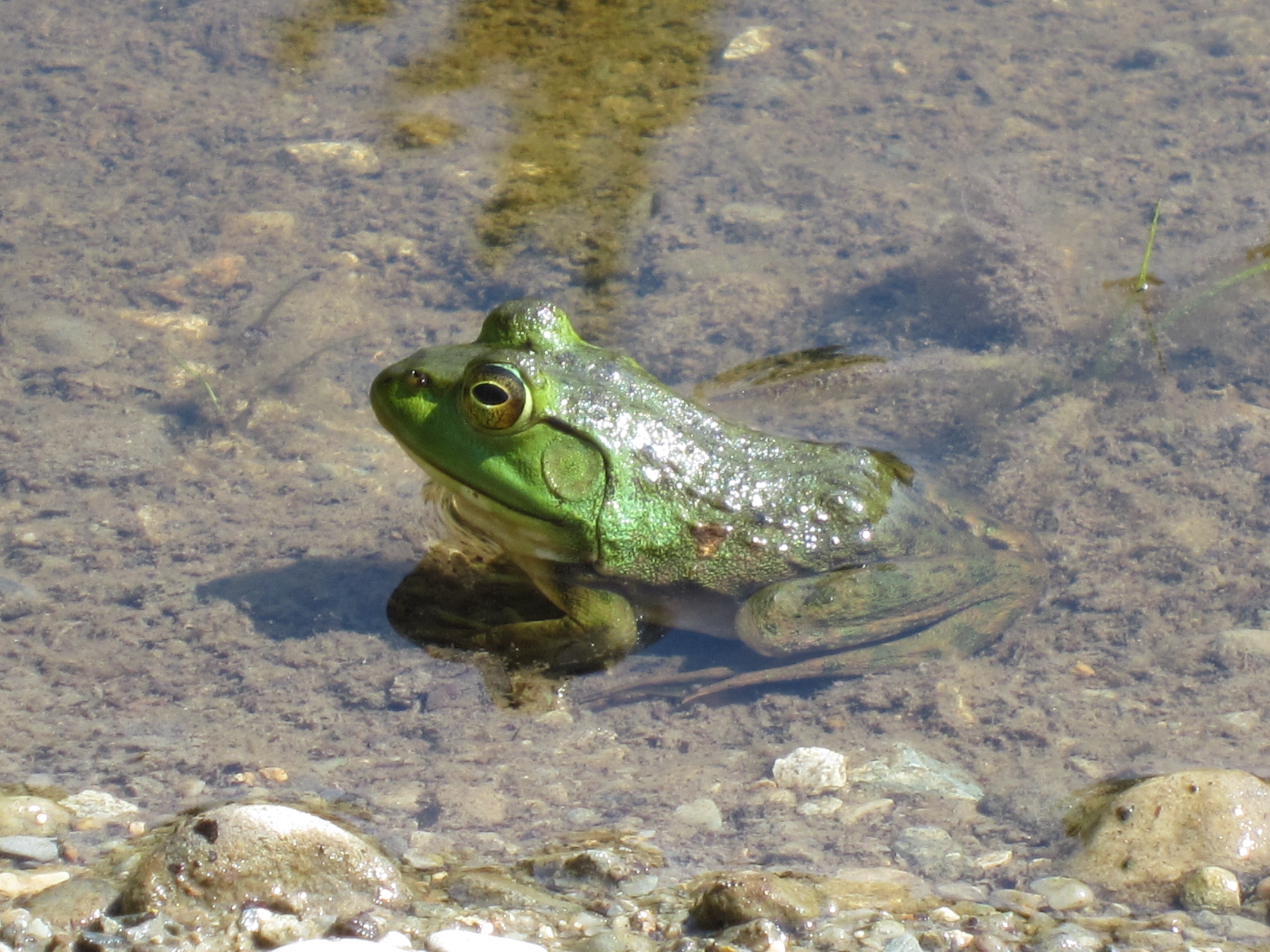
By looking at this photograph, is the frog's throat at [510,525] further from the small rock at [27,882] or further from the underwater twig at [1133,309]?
the underwater twig at [1133,309]

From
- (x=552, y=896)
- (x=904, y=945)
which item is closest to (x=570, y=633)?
(x=552, y=896)

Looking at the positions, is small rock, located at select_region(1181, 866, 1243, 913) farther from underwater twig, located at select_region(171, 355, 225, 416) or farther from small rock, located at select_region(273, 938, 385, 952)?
underwater twig, located at select_region(171, 355, 225, 416)

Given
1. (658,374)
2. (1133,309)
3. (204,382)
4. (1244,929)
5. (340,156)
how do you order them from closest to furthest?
(1244,929) → (204,382) → (658,374) → (1133,309) → (340,156)

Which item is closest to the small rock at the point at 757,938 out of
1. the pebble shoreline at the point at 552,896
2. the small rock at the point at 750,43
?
the pebble shoreline at the point at 552,896

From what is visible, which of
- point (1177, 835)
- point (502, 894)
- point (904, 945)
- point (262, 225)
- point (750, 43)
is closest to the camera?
point (904, 945)


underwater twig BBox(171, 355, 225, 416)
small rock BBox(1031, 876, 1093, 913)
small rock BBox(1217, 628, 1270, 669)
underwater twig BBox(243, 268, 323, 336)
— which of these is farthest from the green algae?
small rock BBox(1031, 876, 1093, 913)

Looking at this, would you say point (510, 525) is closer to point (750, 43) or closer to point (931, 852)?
point (931, 852)

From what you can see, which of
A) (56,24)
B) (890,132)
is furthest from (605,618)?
(56,24)
